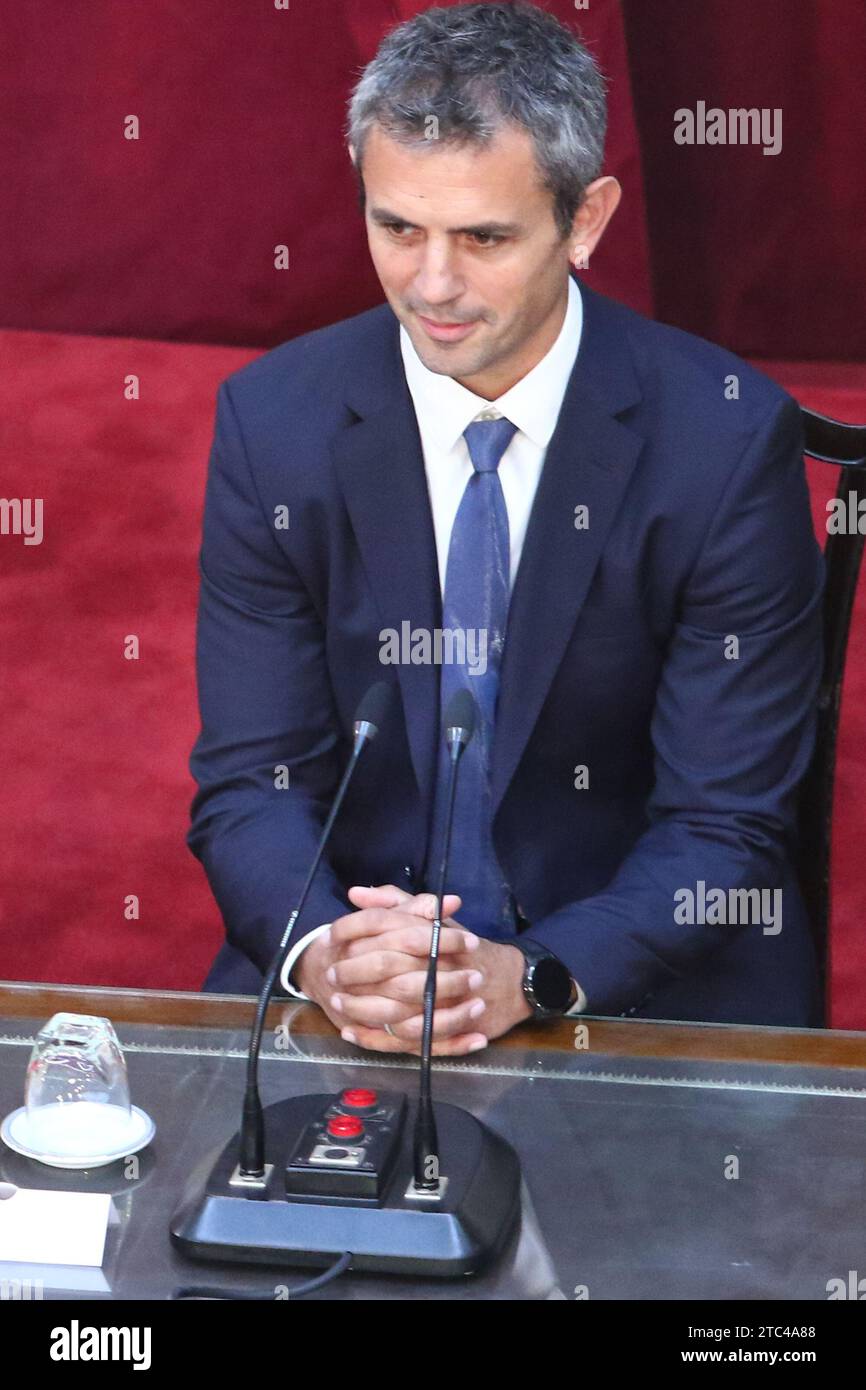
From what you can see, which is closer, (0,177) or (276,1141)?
(276,1141)

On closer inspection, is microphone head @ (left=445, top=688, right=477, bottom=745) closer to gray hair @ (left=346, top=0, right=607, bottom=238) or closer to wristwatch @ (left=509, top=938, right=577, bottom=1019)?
wristwatch @ (left=509, top=938, right=577, bottom=1019)

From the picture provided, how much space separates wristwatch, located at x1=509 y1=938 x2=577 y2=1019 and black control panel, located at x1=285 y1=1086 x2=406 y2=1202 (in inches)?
9.5

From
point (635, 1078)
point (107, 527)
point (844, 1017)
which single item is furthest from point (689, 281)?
point (635, 1078)

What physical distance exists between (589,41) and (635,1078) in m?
2.26

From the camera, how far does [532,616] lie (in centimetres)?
168

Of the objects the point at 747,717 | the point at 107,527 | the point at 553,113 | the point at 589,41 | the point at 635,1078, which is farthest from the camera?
the point at 107,527

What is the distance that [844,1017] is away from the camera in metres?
2.62

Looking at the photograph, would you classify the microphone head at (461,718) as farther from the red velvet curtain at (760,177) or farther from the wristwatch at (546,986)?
the red velvet curtain at (760,177)

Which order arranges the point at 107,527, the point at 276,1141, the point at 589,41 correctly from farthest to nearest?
the point at 107,527
the point at 589,41
the point at 276,1141

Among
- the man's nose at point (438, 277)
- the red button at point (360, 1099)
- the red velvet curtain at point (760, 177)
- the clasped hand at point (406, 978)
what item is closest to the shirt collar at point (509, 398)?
the man's nose at point (438, 277)

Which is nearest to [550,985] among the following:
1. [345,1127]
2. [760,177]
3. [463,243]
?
[345,1127]

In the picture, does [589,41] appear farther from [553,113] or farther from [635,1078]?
[635,1078]

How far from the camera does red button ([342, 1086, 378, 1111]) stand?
117 centimetres

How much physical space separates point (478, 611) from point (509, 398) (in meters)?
0.19
